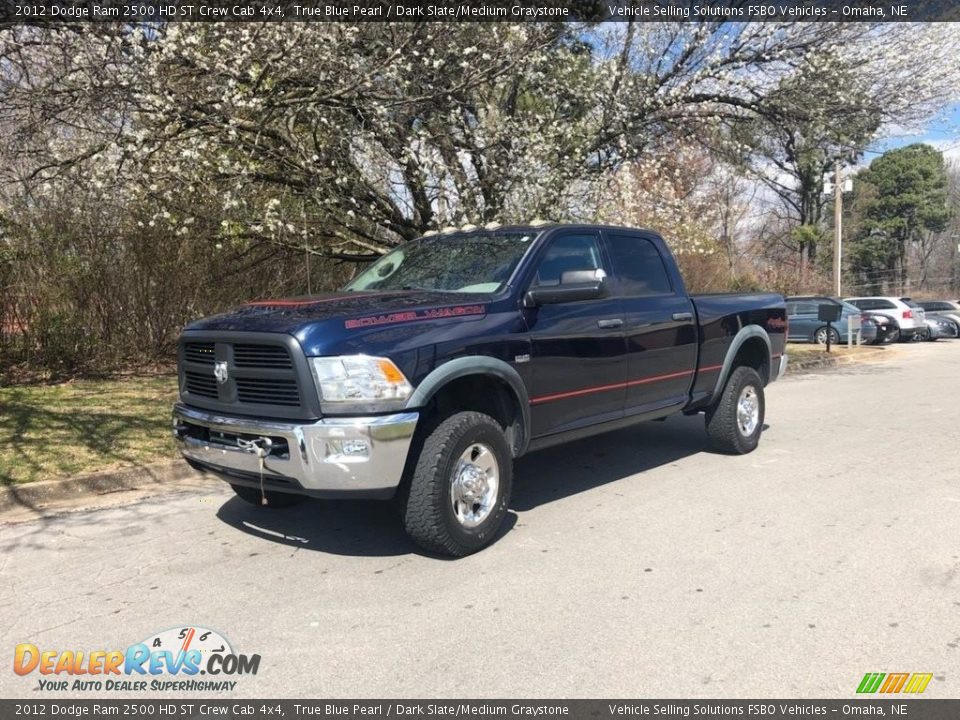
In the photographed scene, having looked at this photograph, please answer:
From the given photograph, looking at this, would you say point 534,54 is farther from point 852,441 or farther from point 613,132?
point 852,441

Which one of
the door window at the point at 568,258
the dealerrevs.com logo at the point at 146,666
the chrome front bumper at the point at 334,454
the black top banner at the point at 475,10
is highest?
the black top banner at the point at 475,10

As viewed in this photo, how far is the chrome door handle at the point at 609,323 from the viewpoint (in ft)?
17.9

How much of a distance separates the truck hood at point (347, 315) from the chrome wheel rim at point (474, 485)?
2.63 feet

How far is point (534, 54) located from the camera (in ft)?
33.7

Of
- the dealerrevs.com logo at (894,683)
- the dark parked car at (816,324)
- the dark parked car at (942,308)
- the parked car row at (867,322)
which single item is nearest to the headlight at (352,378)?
the dealerrevs.com logo at (894,683)

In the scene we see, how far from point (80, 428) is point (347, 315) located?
15.3ft

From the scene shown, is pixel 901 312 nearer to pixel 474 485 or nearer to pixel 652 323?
pixel 652 323

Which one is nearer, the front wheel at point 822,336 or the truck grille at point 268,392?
the truck grille at point 268,392

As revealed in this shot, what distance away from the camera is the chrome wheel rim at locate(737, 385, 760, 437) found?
7137 millimetres

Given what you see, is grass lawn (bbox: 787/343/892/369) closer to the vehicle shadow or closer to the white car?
the white car

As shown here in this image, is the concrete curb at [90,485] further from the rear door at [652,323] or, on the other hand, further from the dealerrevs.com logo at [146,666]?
the rear door at [652,323]

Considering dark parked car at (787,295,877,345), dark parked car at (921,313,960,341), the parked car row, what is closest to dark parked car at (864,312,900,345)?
the parked car row

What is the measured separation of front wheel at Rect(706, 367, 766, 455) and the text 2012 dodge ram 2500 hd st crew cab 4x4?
749 mm

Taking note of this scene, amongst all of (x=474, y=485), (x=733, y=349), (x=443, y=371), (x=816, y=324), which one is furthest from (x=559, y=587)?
(x=816, y=324)
